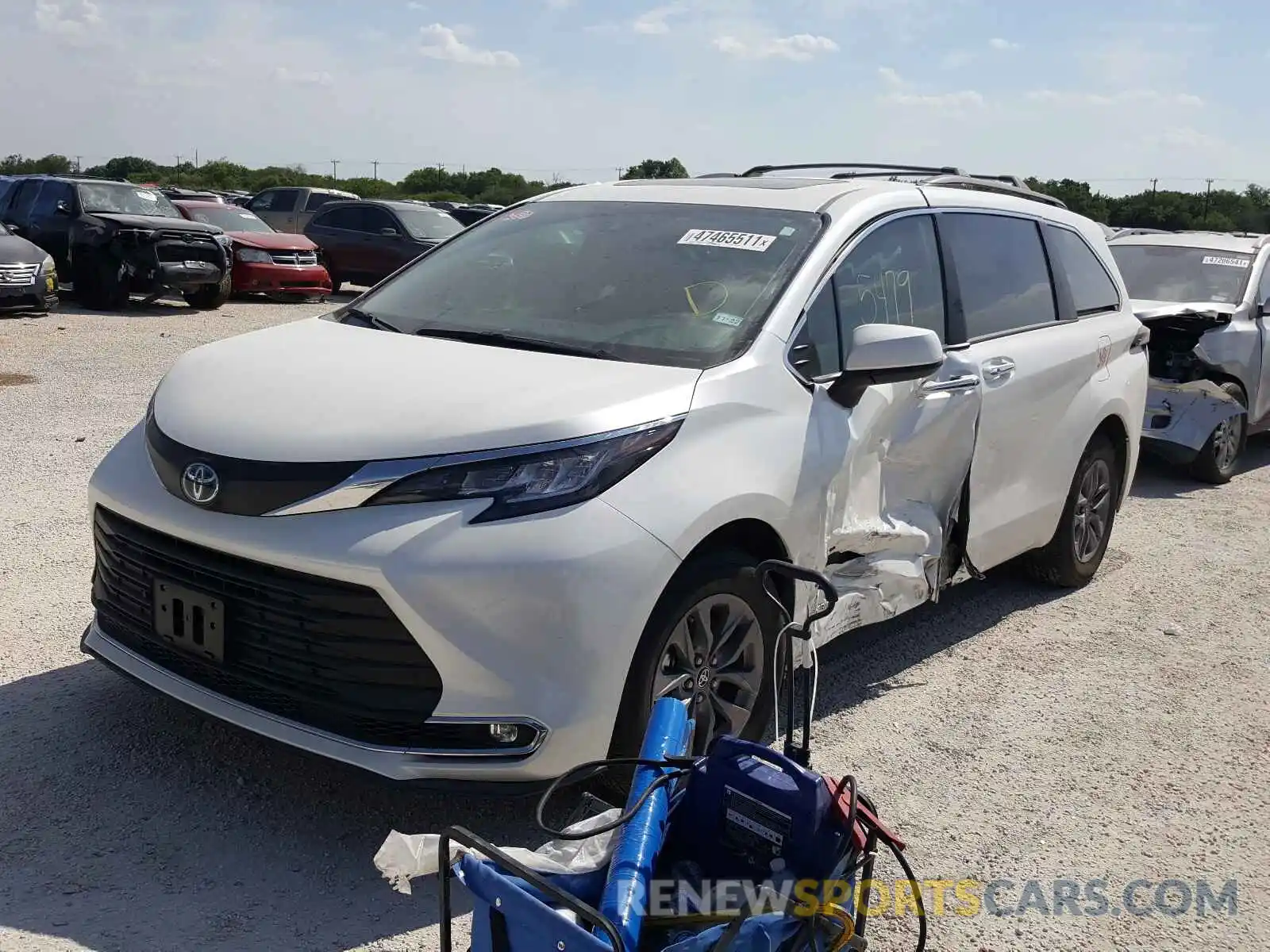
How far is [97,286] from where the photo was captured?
52.7 ft

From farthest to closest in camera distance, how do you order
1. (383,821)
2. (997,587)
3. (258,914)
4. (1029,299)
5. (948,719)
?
1. (997,587)
2. (1029,299)
3. (948,719)
4. (383,821)
5. (258,914)

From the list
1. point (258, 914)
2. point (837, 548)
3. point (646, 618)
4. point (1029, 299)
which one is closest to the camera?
point (258, 914)

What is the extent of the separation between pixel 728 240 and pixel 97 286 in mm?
13875

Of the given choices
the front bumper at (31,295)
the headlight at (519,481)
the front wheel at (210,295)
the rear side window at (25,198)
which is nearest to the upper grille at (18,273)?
the front bumper at (31,295)

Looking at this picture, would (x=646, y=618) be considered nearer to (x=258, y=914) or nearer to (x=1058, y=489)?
(x=258, y=914)

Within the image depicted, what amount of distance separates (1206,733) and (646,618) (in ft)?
8.12

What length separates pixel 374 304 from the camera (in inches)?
181

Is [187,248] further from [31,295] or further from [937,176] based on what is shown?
[937,176]

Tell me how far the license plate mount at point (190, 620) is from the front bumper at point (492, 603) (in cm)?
17

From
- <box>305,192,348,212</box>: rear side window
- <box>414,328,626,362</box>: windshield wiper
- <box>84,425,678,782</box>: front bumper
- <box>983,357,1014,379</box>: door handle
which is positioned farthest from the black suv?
<box>84,425,678,782</box>: front bumper

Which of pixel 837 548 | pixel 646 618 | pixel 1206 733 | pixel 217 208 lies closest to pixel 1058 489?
pixel 1206 733

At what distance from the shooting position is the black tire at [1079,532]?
5.85 meters

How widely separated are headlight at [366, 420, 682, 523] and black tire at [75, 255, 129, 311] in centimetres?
1435

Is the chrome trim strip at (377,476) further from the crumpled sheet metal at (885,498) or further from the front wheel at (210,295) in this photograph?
the front wheel at (210,295)
